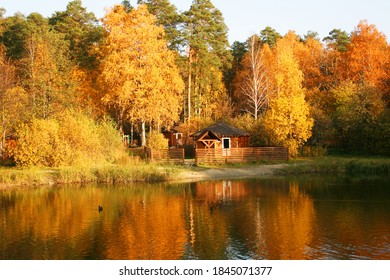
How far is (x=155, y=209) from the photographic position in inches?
932

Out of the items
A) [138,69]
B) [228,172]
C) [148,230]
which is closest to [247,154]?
[228,172]

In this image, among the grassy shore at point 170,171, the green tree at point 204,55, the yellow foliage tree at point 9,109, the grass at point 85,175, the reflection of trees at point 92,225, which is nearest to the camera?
the reflection of trees at point 92,225

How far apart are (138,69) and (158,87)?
105 inches

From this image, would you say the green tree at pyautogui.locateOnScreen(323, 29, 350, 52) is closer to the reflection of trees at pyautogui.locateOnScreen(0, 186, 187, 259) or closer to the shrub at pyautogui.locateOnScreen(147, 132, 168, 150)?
the shrub at pyautogui.locateOnScreen(147, 132, 168, 150)

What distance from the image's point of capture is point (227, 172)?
125 feet

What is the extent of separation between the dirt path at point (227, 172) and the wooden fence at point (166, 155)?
315cm

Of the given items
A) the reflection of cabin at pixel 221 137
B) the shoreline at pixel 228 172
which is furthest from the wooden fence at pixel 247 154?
the reflection of cabin at pixel 221 137

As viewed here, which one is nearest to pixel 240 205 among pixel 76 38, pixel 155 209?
pixel 155 209

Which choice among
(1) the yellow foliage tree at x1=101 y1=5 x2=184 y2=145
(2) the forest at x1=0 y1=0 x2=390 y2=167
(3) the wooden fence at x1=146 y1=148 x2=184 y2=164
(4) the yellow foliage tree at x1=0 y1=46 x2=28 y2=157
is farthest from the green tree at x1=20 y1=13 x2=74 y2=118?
(3) the wooden fence at x1=146 y1=148 x2=184 y2=164

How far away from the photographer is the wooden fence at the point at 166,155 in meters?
41.5

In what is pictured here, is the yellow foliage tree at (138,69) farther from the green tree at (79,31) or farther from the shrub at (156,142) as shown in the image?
the green tree at (79,31)

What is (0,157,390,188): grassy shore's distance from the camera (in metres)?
34.2

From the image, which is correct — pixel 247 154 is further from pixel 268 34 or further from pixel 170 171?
pixel 268 34

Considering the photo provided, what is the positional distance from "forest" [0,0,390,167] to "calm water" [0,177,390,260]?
9728 mm
